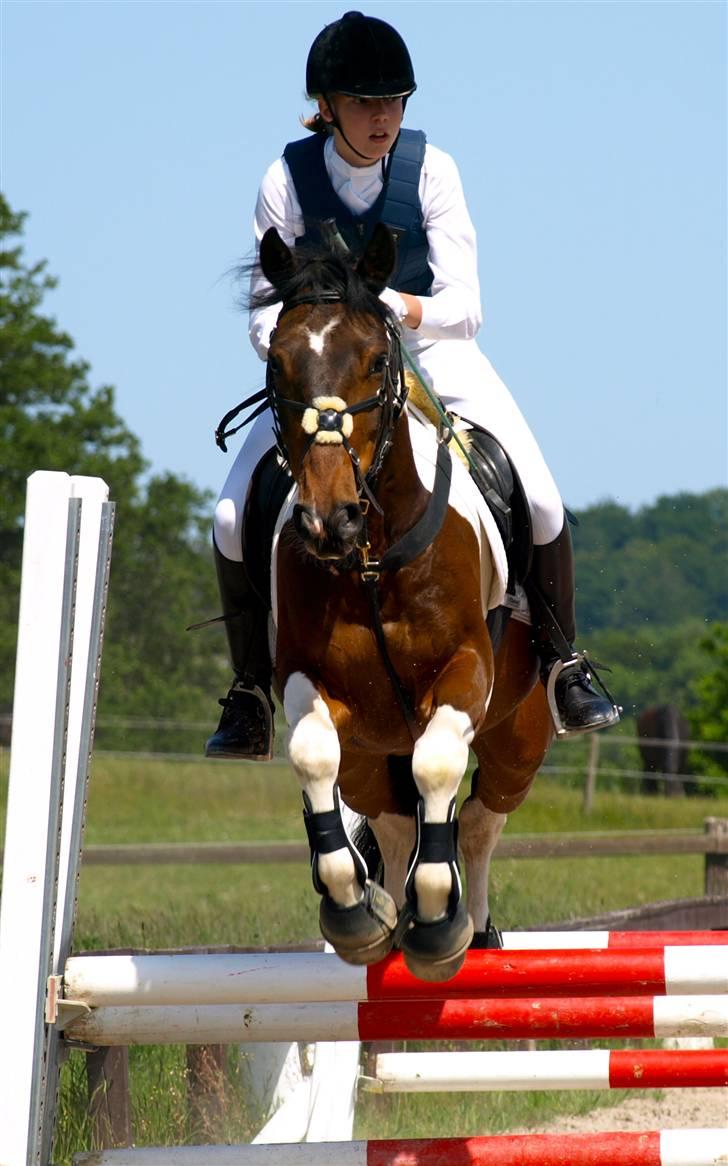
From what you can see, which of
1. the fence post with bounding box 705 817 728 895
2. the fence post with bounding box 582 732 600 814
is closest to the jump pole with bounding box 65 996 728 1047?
the fence post with bounding box 705 817 728 895

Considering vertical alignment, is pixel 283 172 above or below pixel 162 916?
above

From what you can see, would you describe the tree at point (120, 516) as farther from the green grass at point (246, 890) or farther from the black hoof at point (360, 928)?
the black hoof at point (360, 928)

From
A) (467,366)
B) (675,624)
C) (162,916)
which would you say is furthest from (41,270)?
(675,624)

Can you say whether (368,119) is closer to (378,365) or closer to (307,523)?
(378,365)

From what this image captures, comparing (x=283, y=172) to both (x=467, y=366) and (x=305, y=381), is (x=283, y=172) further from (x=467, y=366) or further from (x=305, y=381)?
(x=305, y=381)

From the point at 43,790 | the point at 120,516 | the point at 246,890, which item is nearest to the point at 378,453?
the point at 43,790

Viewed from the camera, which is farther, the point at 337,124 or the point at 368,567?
the point at 337,124

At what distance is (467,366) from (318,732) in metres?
1.55

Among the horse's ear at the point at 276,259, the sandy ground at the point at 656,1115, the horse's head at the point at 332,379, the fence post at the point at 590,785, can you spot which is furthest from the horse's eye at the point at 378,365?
the fence post at the point at 590,785

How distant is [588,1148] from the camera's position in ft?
11.2

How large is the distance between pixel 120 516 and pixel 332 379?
104ft

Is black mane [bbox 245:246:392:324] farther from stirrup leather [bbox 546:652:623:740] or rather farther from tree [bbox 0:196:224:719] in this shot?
tree [bbox 0:196:224:719]

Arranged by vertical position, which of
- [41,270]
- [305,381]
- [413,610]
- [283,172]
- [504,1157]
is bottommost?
[504,1157]

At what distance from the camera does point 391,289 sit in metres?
4.27
